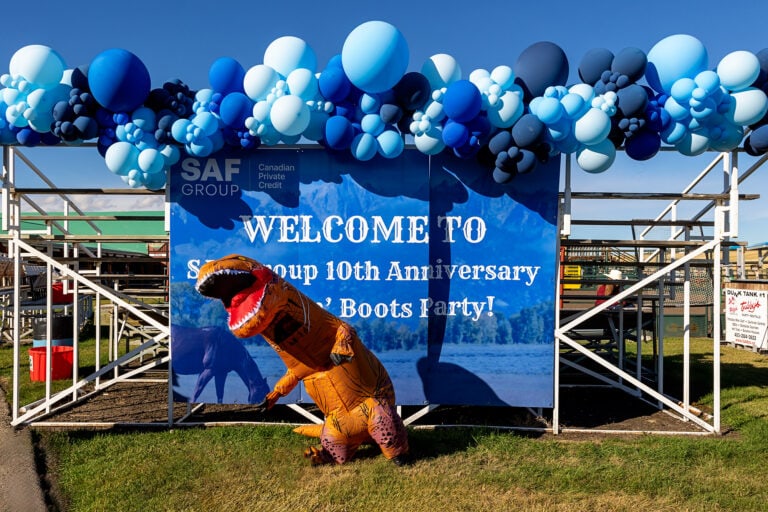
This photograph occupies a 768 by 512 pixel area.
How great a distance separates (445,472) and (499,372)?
144cm

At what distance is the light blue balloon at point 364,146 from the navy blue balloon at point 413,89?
498 millimetres

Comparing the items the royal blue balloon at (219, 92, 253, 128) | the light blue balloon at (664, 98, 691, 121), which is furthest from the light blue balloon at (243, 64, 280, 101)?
the light blue balloon at (664, 98, 691, 121)

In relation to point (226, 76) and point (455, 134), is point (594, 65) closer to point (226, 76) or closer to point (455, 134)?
point (455, 134)

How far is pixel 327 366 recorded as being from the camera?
4738 mm

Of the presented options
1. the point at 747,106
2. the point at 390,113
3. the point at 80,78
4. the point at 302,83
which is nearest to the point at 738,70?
the point at 747,106

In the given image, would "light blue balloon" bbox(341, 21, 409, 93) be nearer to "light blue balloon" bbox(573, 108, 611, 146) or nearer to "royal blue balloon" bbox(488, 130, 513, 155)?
"royal blue balloon" bbox(488, 130, 513, 155)

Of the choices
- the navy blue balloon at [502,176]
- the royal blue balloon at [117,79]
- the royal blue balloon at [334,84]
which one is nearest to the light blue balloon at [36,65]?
the royal blue balloon at [117,79]

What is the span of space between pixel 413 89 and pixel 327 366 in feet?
8.96

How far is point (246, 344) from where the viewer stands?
19.2 ft

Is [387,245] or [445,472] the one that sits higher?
[387,245]

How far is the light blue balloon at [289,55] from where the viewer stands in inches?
205

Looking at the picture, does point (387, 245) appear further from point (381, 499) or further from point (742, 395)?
point (742, 395)

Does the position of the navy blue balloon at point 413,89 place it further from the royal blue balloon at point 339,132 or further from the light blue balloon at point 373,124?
the royal blue balloon at point 339,132

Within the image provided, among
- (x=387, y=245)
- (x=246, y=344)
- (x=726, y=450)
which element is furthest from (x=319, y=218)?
(x=726, y=450)
